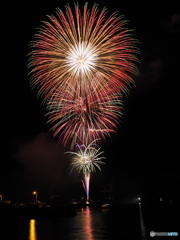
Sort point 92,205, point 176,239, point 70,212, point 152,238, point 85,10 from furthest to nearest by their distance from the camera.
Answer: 1. point 92,205
2. point 70,212
3. point 85,10
4. point 152,238
5. point 176,239

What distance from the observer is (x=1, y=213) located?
5844 centimetres

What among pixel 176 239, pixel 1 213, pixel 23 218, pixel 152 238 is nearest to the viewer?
pixel 176 239

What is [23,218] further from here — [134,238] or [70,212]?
[134,238]

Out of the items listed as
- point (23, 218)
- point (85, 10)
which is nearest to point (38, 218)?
point (23, 218)

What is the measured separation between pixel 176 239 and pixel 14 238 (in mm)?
16589

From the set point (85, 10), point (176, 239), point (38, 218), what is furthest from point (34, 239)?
point (38, 218)

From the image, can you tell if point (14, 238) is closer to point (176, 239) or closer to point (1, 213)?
point (176, 239)

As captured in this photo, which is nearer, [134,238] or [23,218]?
[134,238]

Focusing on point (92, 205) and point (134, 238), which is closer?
point (134, 238)

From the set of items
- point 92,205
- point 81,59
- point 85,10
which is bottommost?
point 92,205

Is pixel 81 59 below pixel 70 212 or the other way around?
the other way around

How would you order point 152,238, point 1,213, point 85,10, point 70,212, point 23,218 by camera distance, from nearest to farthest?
1. point 152,238
2. point 85,10
3. point 1,213
4. point 23,218
5. point 70,212

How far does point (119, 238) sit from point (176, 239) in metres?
5.82

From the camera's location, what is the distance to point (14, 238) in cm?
2938
